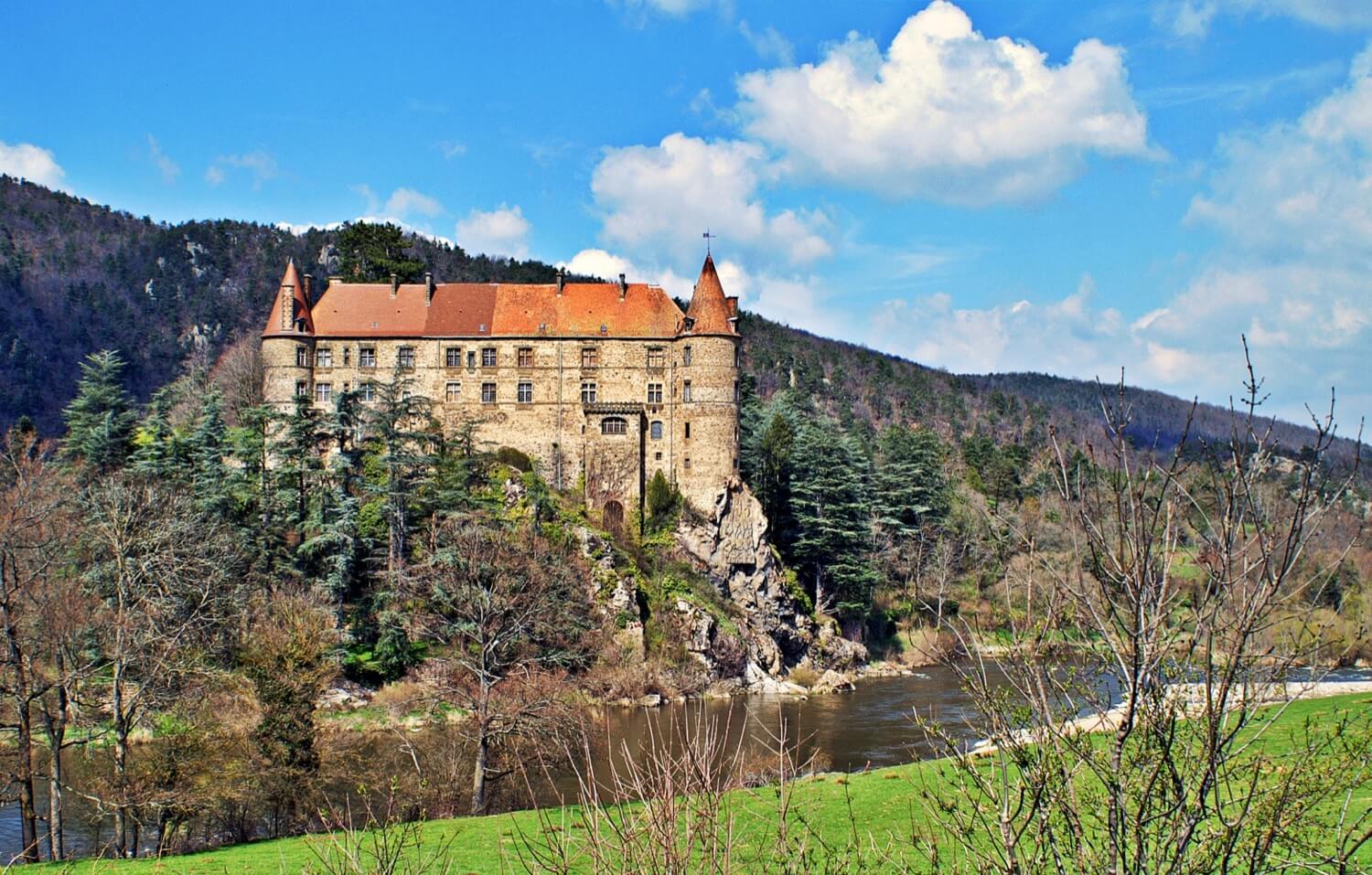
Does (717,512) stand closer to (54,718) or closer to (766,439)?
(766,439)

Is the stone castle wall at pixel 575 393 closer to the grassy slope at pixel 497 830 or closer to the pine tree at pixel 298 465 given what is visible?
the pine tree at pixel 298 465

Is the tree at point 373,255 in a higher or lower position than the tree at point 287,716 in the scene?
higher

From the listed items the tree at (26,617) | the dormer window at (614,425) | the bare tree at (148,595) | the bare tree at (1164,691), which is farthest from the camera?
the dormer window at (614,425)

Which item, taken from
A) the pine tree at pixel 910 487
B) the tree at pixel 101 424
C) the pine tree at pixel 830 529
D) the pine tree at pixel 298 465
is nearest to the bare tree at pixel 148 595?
the pine tree at pixel 298 465

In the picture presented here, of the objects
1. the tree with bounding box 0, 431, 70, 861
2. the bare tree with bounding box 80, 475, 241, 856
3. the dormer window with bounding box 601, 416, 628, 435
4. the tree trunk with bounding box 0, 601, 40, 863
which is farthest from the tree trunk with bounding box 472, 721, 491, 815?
the dormer window with bounding box 601, 416, 628, 435

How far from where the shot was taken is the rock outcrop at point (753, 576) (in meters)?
52.5

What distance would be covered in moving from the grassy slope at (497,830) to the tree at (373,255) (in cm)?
5162

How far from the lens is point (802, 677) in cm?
5075

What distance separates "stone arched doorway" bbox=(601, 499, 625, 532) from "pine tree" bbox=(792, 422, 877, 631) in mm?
11060

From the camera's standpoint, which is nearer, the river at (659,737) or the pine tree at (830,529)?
the river at (659,737)

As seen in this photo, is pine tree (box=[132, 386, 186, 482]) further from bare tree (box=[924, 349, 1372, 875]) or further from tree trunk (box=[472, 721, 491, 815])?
bare tree (box=[924, 349, 1372, 875])

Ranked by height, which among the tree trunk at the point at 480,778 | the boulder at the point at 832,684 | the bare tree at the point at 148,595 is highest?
the bare tree at the point at 148,595

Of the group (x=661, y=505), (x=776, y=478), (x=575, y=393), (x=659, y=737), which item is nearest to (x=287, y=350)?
(x=575, y=393)

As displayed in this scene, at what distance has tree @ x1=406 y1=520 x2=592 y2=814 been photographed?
85.2ft
